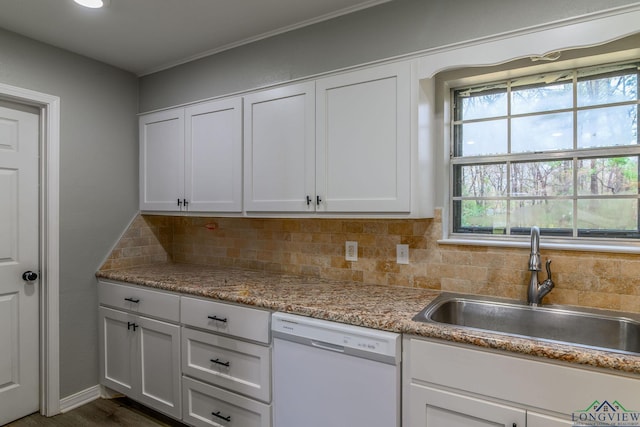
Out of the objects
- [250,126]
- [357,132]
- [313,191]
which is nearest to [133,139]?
[250,126]

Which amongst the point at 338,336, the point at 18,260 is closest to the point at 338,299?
the point at 338,336

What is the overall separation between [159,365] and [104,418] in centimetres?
57

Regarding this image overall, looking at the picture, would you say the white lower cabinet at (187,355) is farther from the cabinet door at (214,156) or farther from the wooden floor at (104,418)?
the cabinet door at (214,156)

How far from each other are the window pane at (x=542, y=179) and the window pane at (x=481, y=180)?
0.06 m

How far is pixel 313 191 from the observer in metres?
2.04

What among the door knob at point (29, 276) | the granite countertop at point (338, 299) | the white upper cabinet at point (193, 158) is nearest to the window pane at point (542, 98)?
the granite countertop at point (338, 299)

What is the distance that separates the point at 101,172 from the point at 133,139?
371 mm

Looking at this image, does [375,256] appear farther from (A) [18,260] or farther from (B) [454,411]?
(A) [18,260]

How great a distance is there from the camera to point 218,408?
6.66ft

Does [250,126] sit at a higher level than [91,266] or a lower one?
higher

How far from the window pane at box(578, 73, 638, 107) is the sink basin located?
39.0 inches

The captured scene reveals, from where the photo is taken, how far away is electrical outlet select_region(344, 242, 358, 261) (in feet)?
7.44

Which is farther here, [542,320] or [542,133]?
[542,133]

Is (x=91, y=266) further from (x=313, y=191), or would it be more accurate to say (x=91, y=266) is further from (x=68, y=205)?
(x=313, y=191)
